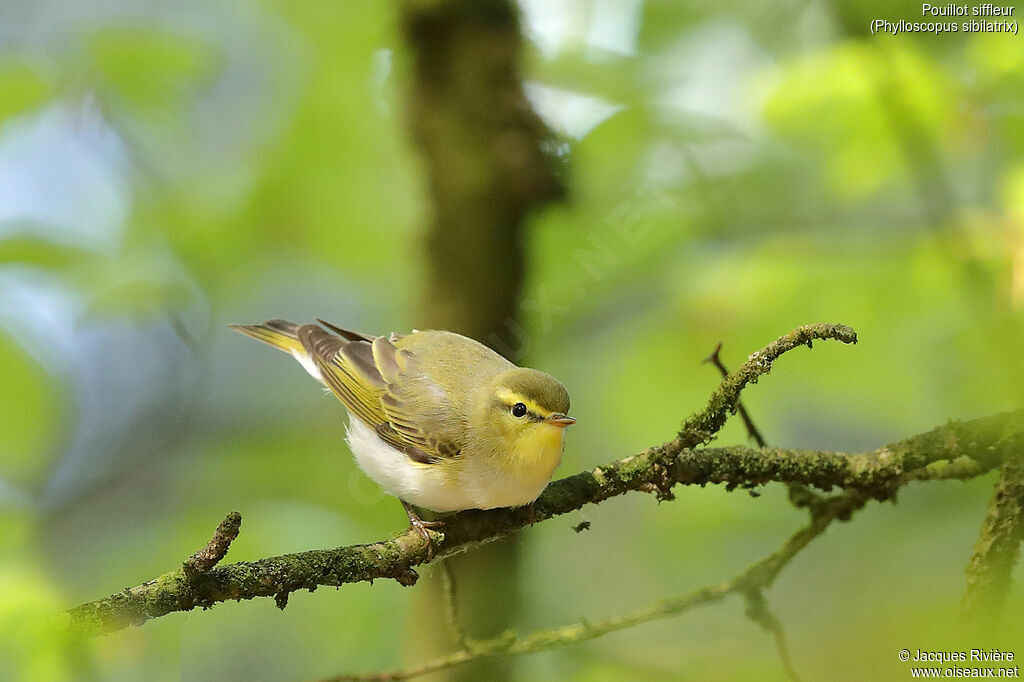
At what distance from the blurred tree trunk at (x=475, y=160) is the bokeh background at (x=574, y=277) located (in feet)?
0.30

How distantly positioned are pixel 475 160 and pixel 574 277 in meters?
0.79

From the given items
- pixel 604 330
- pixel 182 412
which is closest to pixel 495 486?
pixel 604 330

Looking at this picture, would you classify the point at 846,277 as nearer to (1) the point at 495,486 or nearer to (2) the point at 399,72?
(1) the point at 495,486

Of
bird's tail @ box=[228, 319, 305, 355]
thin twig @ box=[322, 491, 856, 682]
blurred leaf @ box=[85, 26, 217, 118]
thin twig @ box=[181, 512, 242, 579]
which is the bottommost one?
thin twig @ box=[181, 512, 242, 579]

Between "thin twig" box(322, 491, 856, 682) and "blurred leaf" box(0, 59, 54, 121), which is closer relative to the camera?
"thin twig" box(322, 491, 856, 682)

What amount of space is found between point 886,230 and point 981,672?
2016 mm

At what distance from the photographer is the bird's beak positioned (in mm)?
2266

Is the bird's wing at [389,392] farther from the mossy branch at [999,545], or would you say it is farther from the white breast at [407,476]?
the mossy branch at [999,545]

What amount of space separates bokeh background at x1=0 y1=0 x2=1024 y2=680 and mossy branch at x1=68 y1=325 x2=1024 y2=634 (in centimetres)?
36

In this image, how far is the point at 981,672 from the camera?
73.8 inches

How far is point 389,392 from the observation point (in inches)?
101

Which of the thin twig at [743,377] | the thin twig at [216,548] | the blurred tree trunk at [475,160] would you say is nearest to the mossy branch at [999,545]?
the thin twig at [743,377]

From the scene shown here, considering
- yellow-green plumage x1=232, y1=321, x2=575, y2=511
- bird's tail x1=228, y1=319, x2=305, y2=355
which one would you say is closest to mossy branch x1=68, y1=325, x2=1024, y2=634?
yellow-green plumage x1=232, y1=321, x2=575, y2=511

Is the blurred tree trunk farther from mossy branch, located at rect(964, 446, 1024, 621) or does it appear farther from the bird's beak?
mossy branch, located at rect(964, 446, 1024, 621)
